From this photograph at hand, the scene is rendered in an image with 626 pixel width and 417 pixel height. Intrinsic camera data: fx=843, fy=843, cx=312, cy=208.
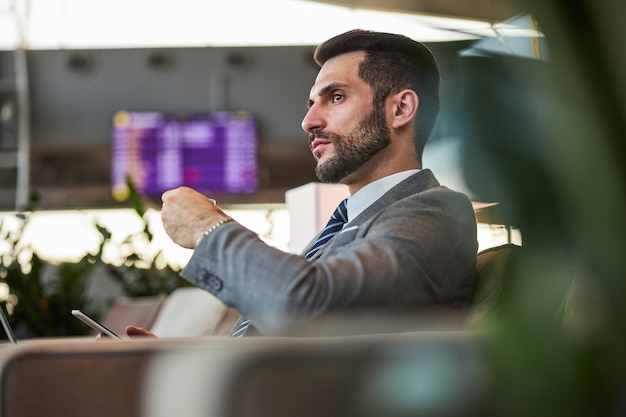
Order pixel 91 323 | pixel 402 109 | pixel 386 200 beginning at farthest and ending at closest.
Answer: pixel 402 109 < pixel 386 200 < pixel 91 323

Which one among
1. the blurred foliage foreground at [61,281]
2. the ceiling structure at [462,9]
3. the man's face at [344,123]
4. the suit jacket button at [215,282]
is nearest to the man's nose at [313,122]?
the man's face at [344,123]

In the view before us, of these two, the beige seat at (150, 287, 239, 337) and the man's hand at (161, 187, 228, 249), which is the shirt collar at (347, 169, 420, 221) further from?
the beige seat at (150, 287, 239, 337)

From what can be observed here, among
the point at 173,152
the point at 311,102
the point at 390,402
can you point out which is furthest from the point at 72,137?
the point at 390,402

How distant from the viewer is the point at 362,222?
124cm

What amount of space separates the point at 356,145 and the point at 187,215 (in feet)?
1.24

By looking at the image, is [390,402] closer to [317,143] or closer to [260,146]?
[317,143]

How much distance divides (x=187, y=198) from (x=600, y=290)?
82cm

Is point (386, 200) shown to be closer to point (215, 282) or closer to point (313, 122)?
point (313, 122)

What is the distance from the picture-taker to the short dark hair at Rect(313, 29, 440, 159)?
138 cm

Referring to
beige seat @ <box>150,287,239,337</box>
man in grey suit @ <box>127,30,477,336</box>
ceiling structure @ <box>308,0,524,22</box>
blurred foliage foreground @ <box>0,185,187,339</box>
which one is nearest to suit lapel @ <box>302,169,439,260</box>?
man in grey suit @ <box>127,30,477,336</box>

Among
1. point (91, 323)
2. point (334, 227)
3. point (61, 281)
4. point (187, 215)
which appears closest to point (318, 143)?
point (334, 227)

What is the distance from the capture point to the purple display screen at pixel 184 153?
697cm

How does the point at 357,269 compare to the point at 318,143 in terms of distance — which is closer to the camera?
the point at 357,269

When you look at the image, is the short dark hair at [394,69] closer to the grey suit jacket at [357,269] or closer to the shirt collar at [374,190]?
the shirt collar at [374,190]
